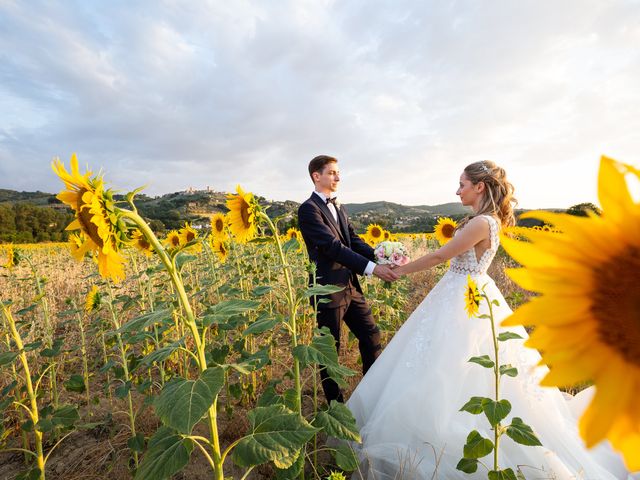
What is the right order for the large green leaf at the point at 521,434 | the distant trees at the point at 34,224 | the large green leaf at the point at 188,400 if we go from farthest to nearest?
1. the distant trees at the point at 34,224
2. the large green leaf at the point at 521,434
3. the large green leaf at the point at 188,400

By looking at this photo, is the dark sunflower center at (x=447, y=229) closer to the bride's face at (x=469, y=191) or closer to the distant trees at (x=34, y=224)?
the bride's face at (x=469, y=191)

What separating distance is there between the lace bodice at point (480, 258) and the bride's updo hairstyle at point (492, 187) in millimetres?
163

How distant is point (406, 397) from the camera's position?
2.48 m

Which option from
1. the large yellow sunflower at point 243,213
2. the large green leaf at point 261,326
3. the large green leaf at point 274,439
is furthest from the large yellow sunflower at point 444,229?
the large green leaf at point 274,439

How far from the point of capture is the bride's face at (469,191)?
10.1 ft

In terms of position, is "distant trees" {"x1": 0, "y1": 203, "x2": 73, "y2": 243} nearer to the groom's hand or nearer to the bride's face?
the groom's hand

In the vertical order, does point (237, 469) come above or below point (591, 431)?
below

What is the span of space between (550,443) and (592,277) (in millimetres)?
2329

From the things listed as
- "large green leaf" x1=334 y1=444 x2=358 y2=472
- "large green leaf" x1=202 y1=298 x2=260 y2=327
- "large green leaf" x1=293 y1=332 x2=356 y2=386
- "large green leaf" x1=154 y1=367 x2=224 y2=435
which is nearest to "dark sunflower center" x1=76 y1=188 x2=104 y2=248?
"large green leaf" x1=202 y1=298 x2=260 y2=327

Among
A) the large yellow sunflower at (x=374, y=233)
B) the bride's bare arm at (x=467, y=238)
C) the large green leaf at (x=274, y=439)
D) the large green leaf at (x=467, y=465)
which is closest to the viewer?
the large green leaf at (x=274, y=439)

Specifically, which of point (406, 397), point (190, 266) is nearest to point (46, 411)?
point (406, 397)

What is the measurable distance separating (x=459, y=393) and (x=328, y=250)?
1593 millimetres

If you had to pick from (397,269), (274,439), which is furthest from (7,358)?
(397,269)

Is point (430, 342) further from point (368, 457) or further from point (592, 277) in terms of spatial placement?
point (592, 277)
